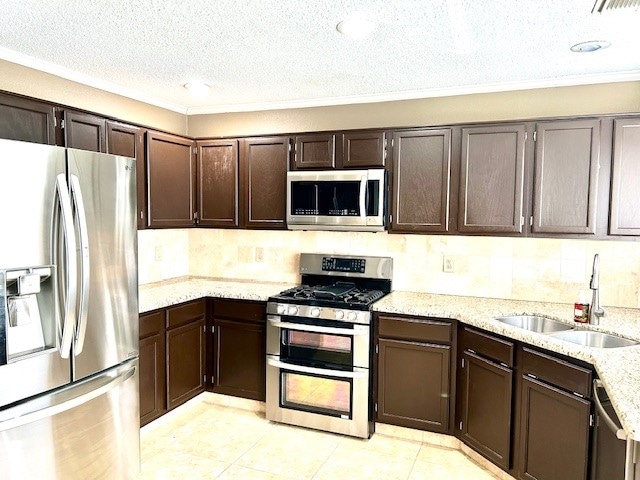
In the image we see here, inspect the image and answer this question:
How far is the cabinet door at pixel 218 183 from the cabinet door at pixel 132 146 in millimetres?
664

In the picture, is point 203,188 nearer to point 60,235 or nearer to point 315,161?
point 315,161

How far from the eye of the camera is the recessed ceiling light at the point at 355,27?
7.23ft

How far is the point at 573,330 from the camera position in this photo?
264 cm

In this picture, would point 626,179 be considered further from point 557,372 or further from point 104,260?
point 104,260

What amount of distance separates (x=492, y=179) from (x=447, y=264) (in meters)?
0.75

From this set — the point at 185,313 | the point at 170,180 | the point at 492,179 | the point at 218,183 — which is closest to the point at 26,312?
the point at 185,313

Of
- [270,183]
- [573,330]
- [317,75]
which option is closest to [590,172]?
[573,330]

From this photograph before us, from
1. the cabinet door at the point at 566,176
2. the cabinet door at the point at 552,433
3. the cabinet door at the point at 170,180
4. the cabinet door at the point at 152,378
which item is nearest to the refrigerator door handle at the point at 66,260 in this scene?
the cabinet door at the point at 152,378

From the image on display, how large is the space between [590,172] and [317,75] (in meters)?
1.86

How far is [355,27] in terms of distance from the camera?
226cm

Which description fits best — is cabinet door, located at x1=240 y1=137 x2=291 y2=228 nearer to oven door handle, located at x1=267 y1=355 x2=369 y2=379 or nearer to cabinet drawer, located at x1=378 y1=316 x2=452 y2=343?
oven door handle, located at x1=267 y1=355 x2=369 y2=379

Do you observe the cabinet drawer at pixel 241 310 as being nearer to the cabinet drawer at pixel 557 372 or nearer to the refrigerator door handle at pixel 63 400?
the refrigerator door handle at pixel 63 400

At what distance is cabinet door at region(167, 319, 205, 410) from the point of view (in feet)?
10.9

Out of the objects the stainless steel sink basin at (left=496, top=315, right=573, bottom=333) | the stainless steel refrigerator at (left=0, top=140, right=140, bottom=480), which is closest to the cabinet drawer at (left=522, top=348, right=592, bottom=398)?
the stainless steel sink basin at (left=496, top=315, right=573, bottom=333)
